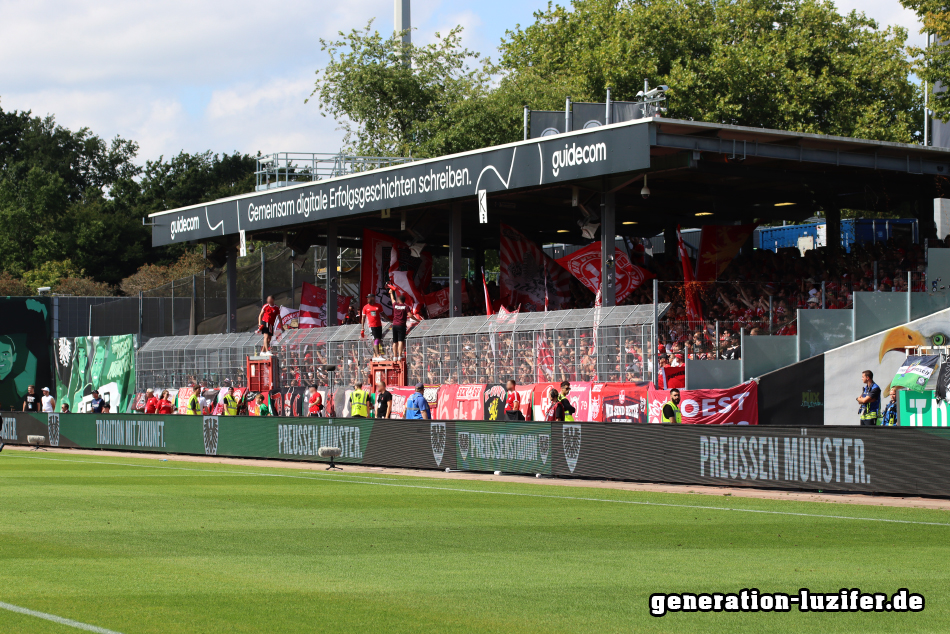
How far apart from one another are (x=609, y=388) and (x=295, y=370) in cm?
1517

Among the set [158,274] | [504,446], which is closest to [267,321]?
[504,446]

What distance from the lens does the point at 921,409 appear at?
23.7 m

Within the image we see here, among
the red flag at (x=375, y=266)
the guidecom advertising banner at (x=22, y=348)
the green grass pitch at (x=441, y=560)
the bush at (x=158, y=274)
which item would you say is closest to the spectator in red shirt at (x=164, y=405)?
the red flag at (x=375, y=266)

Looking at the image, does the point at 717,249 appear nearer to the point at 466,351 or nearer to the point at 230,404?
the point at 466,351

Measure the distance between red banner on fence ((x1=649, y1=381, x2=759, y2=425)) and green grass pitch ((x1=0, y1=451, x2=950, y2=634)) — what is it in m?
8.13

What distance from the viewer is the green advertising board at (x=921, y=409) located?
23422mm

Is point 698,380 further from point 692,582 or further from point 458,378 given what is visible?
point 692,582

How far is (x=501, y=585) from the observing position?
942 cm

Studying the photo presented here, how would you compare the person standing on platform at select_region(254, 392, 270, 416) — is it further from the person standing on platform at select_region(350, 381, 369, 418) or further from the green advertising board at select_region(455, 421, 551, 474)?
the green advertising board at select_region(455, 421, 551, 474)

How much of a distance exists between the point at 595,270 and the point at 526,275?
21.8 ft

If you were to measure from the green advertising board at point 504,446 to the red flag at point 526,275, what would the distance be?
1572cm

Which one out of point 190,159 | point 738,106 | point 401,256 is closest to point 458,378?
point 401,256

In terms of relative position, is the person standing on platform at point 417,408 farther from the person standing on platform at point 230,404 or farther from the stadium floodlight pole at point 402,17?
the stadium floodlight pole at point 402,17

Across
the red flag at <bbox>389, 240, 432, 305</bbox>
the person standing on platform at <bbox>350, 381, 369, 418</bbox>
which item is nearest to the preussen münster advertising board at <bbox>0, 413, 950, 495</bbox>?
the person standing on platform at <bbox>350, 381, 369, 418</bbox>
